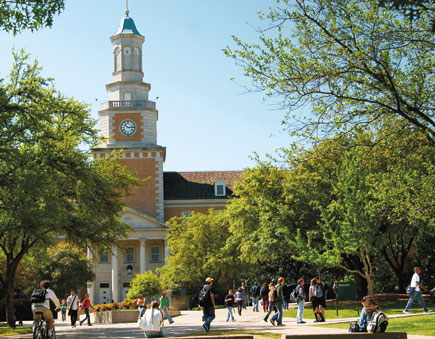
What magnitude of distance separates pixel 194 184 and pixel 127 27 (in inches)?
728

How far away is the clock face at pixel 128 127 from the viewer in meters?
67.5

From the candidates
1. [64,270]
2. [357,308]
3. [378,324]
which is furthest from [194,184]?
[378,324]

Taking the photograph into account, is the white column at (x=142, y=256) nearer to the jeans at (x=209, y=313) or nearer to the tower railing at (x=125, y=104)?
the tower railing at (x=125, y=104)

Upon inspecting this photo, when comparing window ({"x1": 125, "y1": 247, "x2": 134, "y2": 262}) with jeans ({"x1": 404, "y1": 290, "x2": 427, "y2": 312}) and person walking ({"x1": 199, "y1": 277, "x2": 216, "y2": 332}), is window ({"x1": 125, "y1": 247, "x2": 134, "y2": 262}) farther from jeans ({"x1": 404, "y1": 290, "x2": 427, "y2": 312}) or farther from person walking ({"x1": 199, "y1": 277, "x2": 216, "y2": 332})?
person walking ({"x1": 199, "y1": 277, "x2": 216, "y2": 332})

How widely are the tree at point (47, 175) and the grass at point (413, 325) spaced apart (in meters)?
11.6

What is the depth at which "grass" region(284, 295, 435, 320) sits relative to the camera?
90.8 feet

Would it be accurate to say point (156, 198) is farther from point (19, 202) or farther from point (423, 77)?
point (423, 77)

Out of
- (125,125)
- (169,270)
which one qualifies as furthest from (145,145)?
(169,270)

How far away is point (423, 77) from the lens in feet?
64.0

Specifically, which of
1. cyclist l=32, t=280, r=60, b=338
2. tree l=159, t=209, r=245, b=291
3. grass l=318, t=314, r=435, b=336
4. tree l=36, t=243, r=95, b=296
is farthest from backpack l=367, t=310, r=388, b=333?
tree l=36, t=243, r=95, b=296

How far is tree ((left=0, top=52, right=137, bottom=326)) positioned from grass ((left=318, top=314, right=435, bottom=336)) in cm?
1159

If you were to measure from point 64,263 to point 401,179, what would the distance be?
124 feet

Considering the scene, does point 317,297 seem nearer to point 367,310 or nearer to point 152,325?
point 152,325

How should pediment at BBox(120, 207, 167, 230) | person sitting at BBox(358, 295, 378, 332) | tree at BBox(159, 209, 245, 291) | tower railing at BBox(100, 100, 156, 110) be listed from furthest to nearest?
tower railing at BBox(100, 100, 156, 110), pediment at BBox(120, 207, 167, 230), tree at BBox(159, 209, 245, 291), person sitting at BBox(358, 295, 378, 332)
